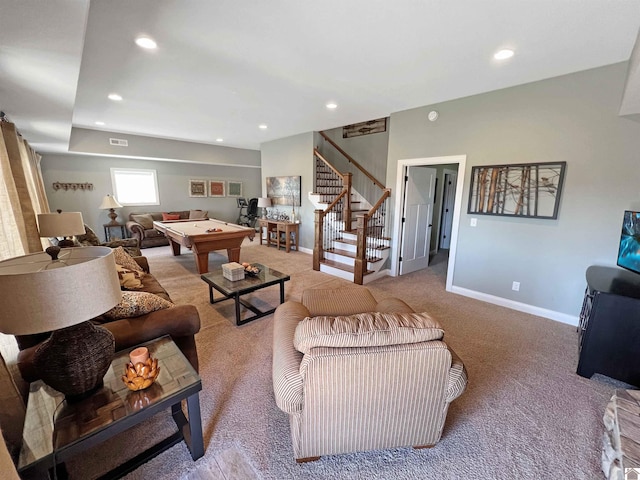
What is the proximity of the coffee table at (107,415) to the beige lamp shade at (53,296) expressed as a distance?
1.63 ft

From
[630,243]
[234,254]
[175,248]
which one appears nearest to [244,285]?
[234,254]

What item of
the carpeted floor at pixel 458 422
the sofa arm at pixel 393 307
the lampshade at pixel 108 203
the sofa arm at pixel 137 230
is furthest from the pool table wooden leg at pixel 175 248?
the sofa arm at pixel 393 307

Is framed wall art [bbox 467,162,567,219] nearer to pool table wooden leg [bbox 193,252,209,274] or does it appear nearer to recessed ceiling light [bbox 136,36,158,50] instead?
recessed ceiling light [bbox 136,36,158,50]

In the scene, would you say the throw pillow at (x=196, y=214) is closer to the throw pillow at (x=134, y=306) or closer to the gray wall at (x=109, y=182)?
the gray wall at (x=109, y=182)

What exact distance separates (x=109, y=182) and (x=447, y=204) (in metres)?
8.77

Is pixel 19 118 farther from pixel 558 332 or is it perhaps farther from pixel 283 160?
pixel 558 332

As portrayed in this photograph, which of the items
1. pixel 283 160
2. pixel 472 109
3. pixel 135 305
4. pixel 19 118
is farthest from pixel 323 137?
pixel 135 305

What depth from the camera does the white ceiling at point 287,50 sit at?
→ 5.97ft

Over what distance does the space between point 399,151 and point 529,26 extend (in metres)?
2.32

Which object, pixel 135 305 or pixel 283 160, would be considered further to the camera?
pixel 283 160

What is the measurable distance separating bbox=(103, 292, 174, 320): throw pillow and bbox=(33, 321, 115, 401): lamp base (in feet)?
1.79

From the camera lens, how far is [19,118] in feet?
10.5

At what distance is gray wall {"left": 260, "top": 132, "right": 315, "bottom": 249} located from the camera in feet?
19.8

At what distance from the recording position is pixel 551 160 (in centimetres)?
303
